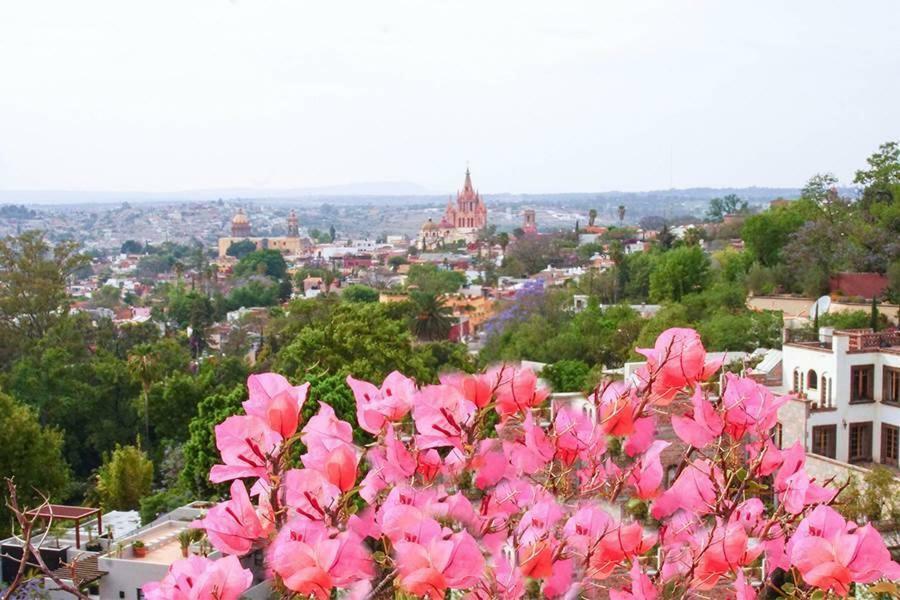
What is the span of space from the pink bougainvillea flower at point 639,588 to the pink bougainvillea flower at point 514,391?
44 cm

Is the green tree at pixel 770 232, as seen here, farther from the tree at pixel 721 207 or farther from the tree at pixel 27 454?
the tree at pixel 721 207

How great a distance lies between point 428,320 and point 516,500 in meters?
28.3

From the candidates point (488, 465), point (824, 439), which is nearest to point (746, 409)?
point (488, 465)

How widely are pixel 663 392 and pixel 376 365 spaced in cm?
1737

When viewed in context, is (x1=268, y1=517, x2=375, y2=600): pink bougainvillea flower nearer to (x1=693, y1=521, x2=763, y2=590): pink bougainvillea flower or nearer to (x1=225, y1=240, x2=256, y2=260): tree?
(x1=693, y1=521, x2=763, y2=590): pink bougainvillea flower

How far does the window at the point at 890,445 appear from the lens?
14516 millimetres

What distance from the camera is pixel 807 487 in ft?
6.75

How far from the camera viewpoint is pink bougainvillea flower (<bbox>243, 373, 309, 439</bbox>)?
1869 mm

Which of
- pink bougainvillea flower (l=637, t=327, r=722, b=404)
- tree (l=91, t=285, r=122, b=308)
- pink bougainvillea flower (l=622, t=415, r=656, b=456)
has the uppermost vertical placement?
pink bougainvillea flower (l=637, t=327, r=722, b=404)

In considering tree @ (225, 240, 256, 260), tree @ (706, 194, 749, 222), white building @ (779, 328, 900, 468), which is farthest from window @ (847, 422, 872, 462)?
tree @ (225, 240, 256, 260)

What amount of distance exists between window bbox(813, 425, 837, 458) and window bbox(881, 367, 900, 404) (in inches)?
31.9

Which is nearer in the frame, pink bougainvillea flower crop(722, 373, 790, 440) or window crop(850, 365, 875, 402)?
pink bougainvillea flower crop(722, 373, 790, 440)

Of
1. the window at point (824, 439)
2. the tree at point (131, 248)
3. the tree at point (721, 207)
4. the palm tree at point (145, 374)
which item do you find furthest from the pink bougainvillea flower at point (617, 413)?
the tree at point (131, 248)

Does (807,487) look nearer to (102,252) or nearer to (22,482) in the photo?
(22,482)
